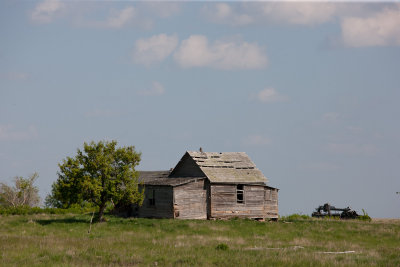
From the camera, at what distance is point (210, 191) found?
4966cm

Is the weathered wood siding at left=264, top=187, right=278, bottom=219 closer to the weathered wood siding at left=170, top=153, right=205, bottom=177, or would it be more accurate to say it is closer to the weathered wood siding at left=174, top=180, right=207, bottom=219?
the weathered wood siding at left=174, top=180, right=207, bottom=219

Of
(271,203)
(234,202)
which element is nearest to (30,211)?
(234,202)

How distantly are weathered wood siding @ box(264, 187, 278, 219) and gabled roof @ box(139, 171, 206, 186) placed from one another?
862 centimetres

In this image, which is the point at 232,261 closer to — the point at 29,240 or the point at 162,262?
the point at 162,262

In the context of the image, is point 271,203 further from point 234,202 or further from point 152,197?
point 152,197

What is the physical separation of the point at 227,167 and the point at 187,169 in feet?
13.9

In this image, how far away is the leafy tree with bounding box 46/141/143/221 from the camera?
43406 mm

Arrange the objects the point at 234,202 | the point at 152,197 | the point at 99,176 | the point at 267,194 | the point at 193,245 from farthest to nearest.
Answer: the point at 267,194 → the point at 234,202 → the point at 152,197 → the point at 99,176 → the point at 193,245

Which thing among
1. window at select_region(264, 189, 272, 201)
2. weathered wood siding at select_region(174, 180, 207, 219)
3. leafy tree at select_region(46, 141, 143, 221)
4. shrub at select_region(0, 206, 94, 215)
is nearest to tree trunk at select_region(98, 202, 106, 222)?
leafy tree at select_region(46, 141, 143, 221)

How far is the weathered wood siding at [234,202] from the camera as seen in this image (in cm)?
4994

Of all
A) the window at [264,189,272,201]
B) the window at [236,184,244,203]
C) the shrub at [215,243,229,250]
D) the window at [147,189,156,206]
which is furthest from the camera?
the window at [264,189,272,201]

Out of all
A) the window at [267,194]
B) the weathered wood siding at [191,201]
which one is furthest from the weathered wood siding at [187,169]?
the window at [267,194]

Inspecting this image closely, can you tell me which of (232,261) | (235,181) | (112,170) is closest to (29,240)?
(232,261)

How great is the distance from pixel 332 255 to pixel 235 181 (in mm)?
26892
